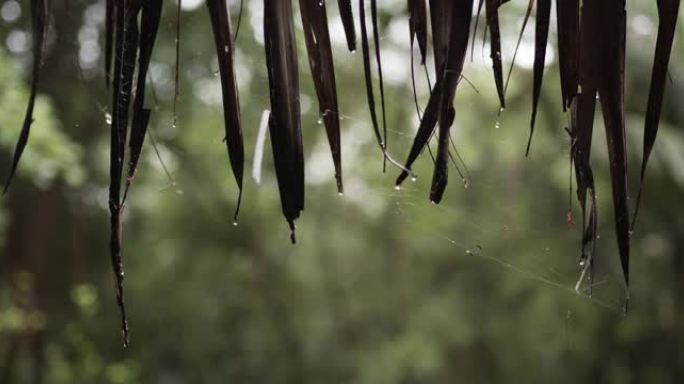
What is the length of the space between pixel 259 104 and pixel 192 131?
327 mm

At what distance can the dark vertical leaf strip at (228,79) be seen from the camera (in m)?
0.51

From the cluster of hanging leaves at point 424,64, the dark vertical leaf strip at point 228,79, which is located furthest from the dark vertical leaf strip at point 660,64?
the dark vertical leaf strip at point 228,79

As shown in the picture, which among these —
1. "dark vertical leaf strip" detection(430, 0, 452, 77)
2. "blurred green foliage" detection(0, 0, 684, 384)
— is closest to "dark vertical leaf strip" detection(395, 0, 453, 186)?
"dark vertical leaf strip" detection(430, 0, 452, 77)

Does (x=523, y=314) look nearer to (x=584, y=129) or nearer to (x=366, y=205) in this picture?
(x=366, y=205)

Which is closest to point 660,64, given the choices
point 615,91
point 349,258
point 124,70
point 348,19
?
point 615,91

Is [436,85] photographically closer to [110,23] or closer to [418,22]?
[418,22]

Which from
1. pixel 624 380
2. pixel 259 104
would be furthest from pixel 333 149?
pixel 624 380

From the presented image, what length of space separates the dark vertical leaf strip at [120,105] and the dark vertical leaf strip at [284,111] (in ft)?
0.24

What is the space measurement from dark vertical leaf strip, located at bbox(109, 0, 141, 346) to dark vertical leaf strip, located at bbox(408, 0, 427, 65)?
0.51ft

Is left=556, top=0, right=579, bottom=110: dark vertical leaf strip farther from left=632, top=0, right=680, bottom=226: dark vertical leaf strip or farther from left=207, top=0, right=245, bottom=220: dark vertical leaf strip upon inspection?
left=207, top=0, right=245, bottom=220: dark vertical leaf strip

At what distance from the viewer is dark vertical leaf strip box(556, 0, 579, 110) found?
0.51m

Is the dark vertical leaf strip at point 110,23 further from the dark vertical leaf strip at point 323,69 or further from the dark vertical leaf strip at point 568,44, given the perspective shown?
the dark vertical leaf strip at point 568,44

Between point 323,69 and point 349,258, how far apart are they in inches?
108

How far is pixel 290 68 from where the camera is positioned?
513 millimetres
